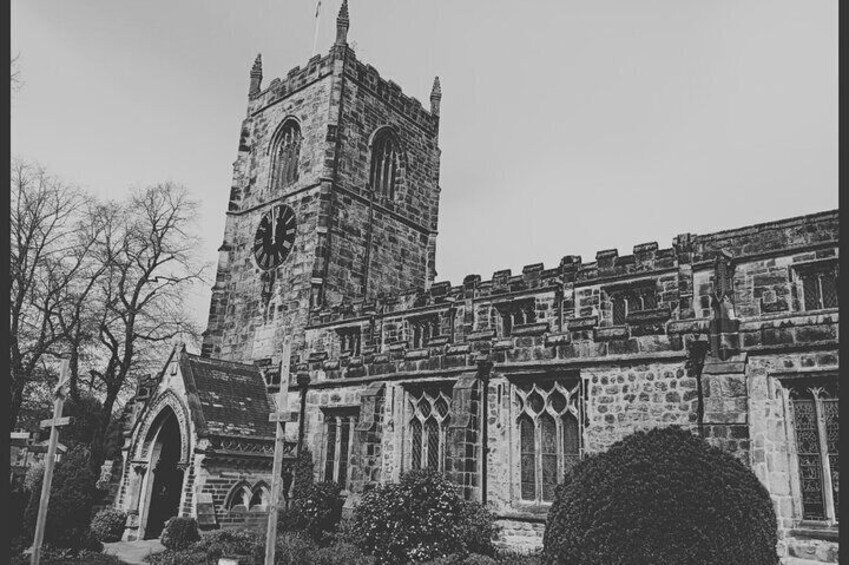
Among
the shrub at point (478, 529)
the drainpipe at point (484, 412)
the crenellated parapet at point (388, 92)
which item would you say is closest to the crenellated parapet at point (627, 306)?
the drainpipe at point (484, 412)

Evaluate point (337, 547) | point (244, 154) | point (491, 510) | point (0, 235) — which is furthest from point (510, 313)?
point (0, 235)

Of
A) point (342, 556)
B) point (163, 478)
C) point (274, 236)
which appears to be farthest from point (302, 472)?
point (274, 236)

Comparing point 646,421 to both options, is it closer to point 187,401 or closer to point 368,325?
point 187,401

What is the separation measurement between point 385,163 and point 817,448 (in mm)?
26876

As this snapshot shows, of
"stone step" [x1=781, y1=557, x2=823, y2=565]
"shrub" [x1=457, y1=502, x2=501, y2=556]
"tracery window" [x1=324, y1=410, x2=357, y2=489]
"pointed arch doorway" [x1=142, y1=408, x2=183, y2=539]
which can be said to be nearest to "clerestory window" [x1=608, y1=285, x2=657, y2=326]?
"shrub" [x1=457, y1=502, x2=501, y2=556]

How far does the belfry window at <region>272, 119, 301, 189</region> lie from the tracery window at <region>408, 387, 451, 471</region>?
18.1 meters

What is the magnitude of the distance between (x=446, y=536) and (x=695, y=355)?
7.08m

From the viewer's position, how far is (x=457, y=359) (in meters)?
18.9

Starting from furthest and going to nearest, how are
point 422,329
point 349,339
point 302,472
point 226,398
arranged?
point 349,339 → point 422,329 → point 226,398 → point 302,472

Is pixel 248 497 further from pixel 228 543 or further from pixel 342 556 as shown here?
pixel 342 556

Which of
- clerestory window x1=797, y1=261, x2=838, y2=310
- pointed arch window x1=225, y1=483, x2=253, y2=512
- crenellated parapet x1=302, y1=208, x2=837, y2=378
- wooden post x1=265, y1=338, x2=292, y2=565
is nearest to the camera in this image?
wooden post x1=265, y1=338, x2=292, y2=565

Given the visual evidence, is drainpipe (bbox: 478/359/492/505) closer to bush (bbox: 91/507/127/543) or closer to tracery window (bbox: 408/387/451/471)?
tracery window (bbox: 408/387/451/471)

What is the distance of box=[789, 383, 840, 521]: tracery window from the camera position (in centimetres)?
1277

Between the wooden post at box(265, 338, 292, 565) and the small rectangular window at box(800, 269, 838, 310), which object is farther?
the small rectangular window at box(800, 269, 838, 310)
